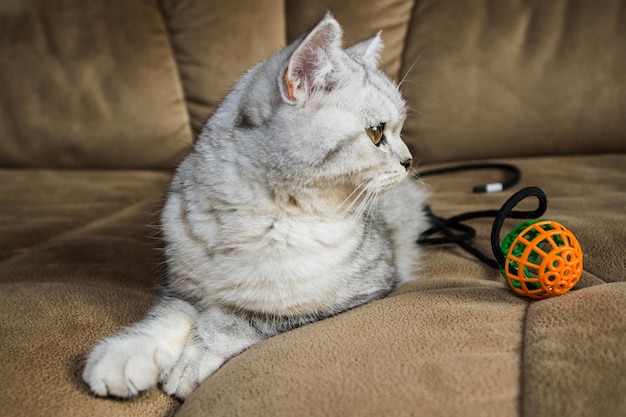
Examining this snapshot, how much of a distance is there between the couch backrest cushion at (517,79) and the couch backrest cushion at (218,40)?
1.75ft

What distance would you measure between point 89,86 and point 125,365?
60.0 inches

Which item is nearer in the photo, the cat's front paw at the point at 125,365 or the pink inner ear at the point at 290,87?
the cat's front paw at the point at 125,365

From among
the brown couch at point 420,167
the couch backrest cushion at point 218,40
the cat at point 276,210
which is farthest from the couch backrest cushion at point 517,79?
the cat at point 276,210

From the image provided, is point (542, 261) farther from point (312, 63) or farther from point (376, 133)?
point (312, 63)

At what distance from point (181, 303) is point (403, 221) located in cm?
61

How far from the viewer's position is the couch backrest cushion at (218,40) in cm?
201

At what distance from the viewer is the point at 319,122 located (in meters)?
0.99

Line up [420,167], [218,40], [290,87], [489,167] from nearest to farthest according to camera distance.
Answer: [290,87] → [489,167] → [420,167] → [218,40]

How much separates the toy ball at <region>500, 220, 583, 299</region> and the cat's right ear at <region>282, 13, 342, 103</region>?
1.42ft

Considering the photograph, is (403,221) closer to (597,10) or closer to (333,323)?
(333,323)

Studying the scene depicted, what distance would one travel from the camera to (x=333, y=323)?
3.12ft

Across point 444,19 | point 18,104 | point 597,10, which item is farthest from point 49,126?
point 597,10

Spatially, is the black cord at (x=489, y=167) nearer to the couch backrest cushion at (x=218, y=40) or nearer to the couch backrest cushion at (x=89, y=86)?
the couch backrest cushion at (x=218, y=40)

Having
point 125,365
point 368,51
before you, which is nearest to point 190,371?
point 125,365
